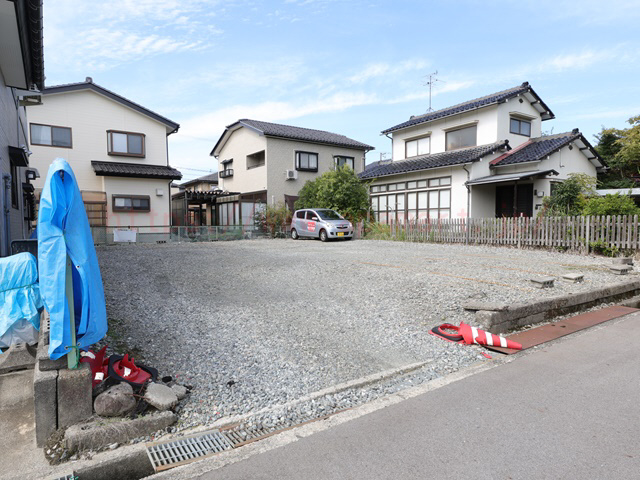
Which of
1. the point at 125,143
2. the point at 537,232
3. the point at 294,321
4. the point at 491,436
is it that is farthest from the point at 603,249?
the point at 125,143

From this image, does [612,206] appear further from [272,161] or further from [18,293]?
[272,161]

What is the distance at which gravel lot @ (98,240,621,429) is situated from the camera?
132 inches

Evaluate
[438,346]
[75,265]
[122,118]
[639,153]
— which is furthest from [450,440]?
[639,153]

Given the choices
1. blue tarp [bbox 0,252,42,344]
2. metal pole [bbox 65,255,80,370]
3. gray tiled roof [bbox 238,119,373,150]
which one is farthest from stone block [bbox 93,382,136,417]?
gray tiled roof [bbox 238,119,373,150]

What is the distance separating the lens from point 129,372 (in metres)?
3.09

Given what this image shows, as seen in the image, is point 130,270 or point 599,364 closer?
point 599,364

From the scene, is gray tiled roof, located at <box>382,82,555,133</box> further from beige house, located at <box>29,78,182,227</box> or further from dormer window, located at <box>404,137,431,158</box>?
beige house, located at <box>29,78,182,227</box>

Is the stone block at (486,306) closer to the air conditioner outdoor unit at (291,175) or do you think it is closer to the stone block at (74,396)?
the stone block at (74,396)

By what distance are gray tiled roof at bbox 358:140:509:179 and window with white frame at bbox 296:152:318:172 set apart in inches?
141

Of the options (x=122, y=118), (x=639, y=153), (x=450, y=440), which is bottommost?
(x=450, y=440)

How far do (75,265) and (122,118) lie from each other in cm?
1937

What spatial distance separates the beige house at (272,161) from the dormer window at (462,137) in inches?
269

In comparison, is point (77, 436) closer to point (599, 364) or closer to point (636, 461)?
point (636, 461)

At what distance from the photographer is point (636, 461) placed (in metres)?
2.32
